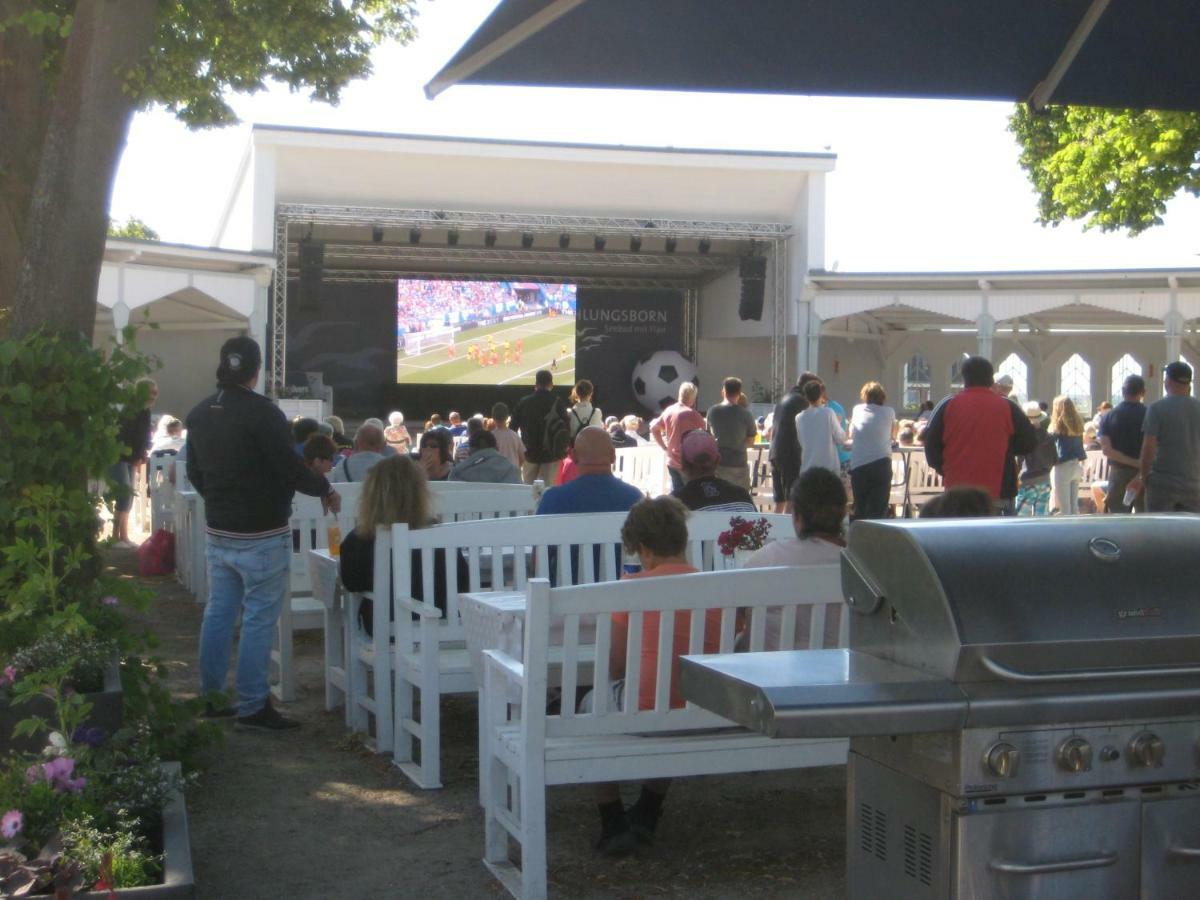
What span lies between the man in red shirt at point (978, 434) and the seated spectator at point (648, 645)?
11.3 feet

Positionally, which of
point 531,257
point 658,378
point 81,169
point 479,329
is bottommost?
point 81,169

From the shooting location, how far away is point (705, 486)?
6.66 metres

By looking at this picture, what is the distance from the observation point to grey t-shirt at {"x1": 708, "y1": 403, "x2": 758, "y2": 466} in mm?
11422

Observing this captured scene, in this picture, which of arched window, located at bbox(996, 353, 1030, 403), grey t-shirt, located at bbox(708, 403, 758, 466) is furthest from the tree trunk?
arched window, located at bbox(996, 353, 1030, 403)

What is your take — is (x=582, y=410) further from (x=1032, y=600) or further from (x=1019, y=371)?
(x=1019, y=371)

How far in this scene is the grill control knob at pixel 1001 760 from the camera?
2094 mm

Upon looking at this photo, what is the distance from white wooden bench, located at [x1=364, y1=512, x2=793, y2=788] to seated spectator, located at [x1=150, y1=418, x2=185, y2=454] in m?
8.30

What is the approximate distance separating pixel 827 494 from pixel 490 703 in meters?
1.22

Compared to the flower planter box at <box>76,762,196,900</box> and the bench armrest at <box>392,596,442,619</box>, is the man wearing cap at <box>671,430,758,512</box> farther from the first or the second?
the flower planter box at <box>76,762,196,900</box>

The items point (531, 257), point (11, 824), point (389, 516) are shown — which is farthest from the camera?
point (531, 257)

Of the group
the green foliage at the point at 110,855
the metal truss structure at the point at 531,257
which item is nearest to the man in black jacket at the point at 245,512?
the green foliage at the point at 110,855

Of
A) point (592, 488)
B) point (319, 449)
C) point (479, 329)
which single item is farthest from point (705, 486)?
point (479, 329)

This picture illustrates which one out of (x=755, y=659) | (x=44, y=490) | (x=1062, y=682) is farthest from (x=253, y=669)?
(x=1062, y=682)

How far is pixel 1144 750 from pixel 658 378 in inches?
1210
